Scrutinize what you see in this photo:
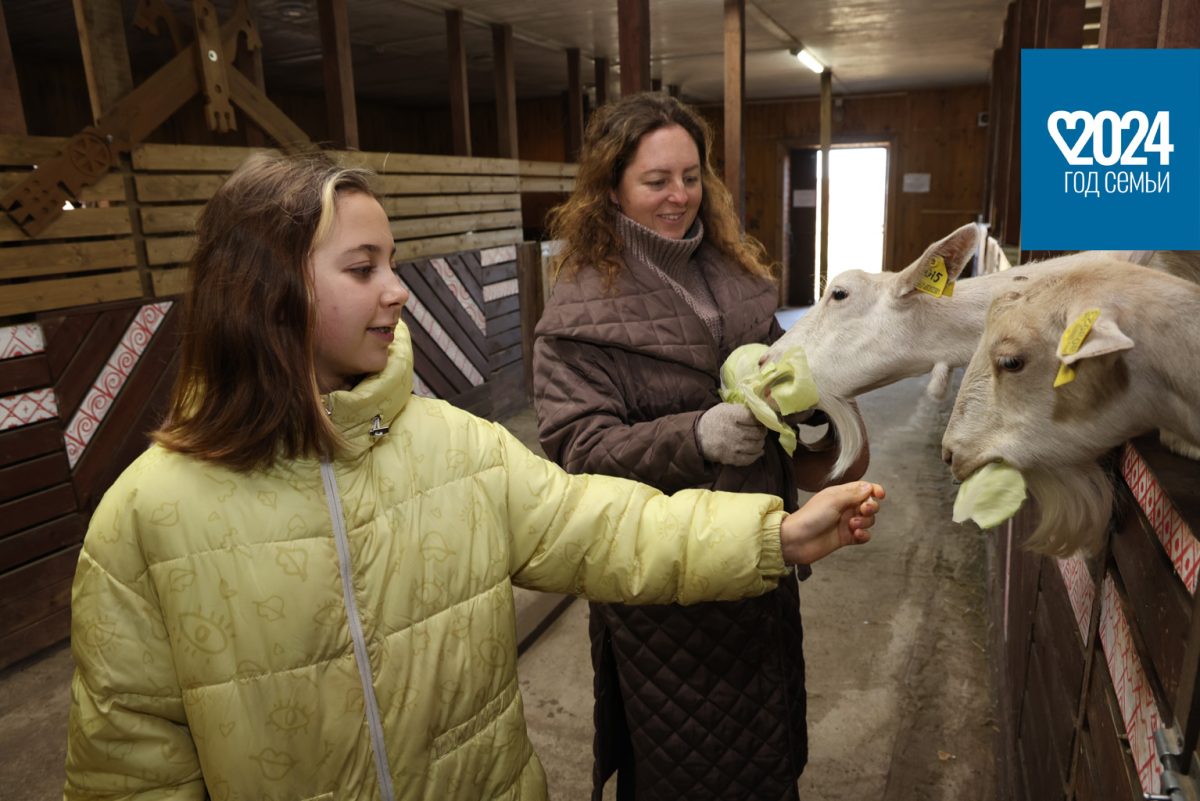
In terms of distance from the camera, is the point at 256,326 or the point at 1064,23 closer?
the point at 256,326

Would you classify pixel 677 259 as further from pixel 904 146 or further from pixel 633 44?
pixel 904 146

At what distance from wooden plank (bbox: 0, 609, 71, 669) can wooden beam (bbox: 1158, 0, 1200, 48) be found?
4.69 meters

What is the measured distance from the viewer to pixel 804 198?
45.9 feet

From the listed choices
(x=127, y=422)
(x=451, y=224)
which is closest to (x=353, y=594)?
(x=127, y=422)

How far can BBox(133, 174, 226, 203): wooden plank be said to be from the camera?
4227 mm

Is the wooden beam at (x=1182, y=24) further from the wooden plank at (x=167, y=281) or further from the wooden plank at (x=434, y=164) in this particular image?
the wooden plank at (x=434, y=164)

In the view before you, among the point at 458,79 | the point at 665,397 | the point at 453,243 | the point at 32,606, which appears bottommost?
the point at 32,606

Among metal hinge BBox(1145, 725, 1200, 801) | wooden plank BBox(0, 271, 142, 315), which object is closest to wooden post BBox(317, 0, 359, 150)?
wooden plank BBox(0, 271, 142, 315)

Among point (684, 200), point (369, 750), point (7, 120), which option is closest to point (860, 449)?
point (684, 200)

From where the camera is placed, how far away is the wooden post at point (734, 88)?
525 cm

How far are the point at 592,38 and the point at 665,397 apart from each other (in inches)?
301

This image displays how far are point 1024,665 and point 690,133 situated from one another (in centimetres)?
175

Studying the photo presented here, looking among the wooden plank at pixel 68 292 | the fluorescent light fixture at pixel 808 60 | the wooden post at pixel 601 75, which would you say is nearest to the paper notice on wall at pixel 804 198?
the fluorescent light fixture at pixel 808 60

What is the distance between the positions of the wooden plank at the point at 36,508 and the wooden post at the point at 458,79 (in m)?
4.58
